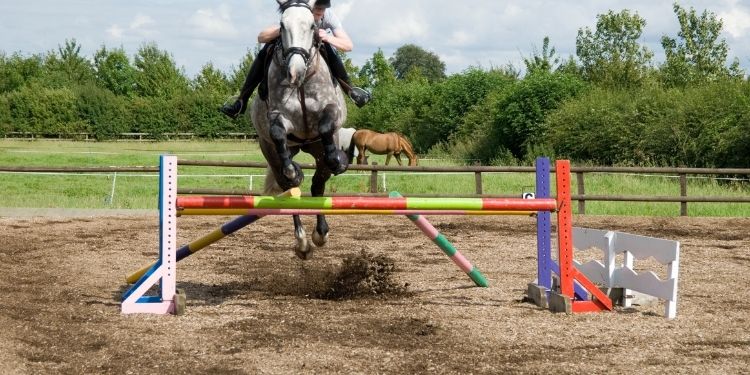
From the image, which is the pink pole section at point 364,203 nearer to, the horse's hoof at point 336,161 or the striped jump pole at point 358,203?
the striped jump pole at point 358,203

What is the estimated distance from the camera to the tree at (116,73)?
6856 cm

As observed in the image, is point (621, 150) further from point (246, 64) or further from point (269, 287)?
point (246, 64)

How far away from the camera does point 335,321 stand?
614 cm

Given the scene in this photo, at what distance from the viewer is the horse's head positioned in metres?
6.02

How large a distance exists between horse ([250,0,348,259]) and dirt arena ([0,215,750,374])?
118 cm

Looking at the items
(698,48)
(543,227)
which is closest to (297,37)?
(543,227)

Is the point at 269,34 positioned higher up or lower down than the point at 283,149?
higher up

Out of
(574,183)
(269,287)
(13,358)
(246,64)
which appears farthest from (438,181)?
(246,64)

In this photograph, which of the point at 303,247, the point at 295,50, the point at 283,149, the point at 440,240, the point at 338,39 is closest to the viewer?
the point at 295,50

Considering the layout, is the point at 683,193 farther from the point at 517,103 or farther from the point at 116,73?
the point at 116,73

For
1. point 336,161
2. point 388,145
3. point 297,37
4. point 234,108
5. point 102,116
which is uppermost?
point 102,116

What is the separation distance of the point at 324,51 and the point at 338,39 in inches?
6.7

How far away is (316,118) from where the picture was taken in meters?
6.50

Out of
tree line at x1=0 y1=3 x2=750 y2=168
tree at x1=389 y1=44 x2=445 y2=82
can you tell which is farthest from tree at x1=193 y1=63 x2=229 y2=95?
tree at x1=389 y1=44 x2=445 y2=82
